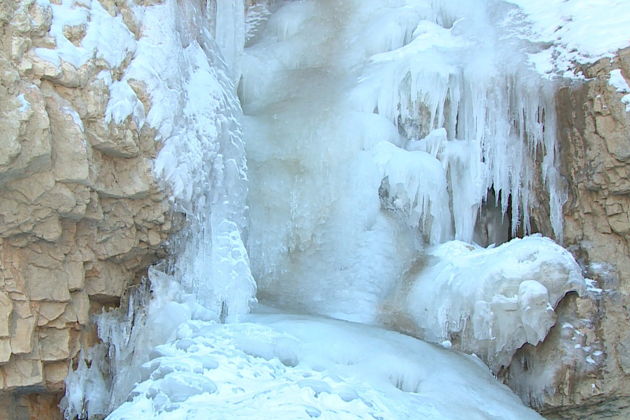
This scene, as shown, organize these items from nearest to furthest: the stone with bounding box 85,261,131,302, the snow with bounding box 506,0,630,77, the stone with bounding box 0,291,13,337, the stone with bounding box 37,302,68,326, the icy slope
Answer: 1. the icy slope
2. the stone with bounding box 0,291,13,337
3. the stone with bounding box 37,302,68,326
4. the stone with bounding box 85,261,131,302
5. the snow with bounding box 506,0,630,77

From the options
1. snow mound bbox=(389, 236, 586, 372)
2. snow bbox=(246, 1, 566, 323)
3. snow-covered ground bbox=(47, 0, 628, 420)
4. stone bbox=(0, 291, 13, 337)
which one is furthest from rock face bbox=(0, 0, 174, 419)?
snow mound bbox=(389, 236, 586, 372)

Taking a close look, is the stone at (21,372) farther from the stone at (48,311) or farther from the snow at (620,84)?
the snow at (620,84)

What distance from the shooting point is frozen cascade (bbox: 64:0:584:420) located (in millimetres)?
6023

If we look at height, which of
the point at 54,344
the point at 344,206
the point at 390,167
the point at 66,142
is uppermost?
the point at 390,167

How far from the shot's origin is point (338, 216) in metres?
8.59

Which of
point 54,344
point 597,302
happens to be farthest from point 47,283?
point 597,302

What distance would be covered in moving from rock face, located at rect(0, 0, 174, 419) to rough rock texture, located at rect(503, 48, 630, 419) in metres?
3.93

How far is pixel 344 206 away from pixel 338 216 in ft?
0.44

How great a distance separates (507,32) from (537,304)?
141 inches

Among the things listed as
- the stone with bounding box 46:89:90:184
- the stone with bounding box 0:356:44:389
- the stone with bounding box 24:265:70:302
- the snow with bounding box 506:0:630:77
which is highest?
the snow with bounding box 506:0:630:77

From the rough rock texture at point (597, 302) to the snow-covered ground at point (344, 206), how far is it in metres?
0.32

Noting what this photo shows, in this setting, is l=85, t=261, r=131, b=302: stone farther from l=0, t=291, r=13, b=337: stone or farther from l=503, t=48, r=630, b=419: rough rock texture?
l=503, t=48, r=630, b=419: rough rock texture

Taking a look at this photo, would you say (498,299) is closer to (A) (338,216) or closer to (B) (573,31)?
(A) (338,216)

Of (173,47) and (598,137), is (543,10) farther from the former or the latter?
(173,47)
